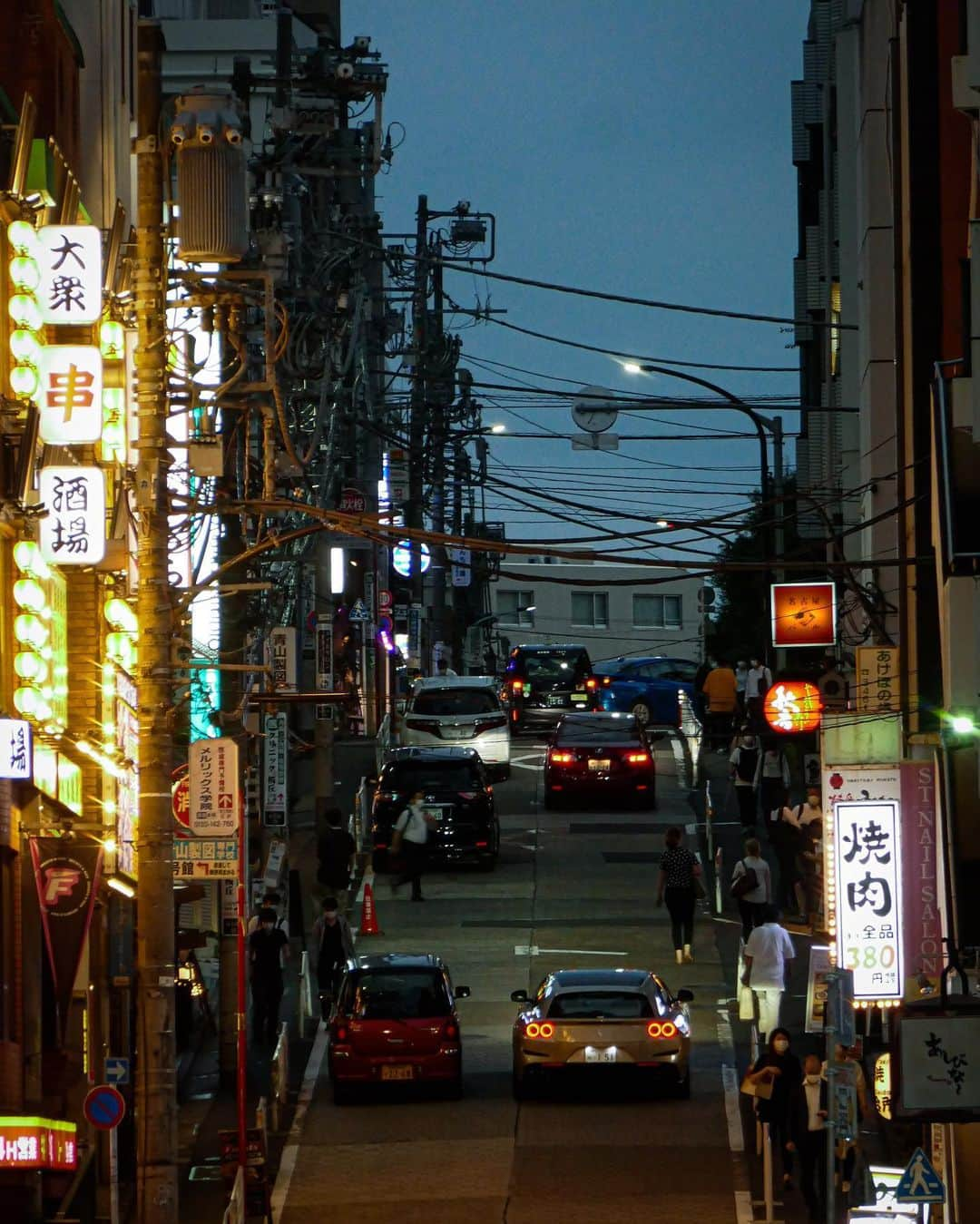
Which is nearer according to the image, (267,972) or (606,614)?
(267,972)

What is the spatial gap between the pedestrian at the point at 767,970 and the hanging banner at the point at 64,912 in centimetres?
797

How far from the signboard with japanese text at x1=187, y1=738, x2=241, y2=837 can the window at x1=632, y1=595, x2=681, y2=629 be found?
92.0m

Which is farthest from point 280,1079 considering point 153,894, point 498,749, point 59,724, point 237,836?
point 498,749

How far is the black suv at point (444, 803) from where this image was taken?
3669 centimetres

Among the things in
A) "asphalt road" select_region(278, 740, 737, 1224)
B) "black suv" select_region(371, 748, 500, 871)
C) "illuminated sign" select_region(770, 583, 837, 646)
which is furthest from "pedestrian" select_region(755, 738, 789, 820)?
"black suv" select_region(371, 748, 500, 871)

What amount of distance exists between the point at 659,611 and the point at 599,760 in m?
73.2

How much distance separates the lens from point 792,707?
3284cm

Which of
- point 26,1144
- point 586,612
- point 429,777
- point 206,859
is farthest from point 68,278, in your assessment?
point 586,612

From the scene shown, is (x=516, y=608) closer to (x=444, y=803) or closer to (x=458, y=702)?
(x=458, y=702)

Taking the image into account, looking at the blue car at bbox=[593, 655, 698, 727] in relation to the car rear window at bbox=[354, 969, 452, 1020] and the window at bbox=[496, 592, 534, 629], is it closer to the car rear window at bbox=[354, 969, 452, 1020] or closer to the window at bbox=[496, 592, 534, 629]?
the car rear window at bbox=[354, 969, 452, 1020]

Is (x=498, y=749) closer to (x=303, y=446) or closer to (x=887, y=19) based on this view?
(x=303, y=446)

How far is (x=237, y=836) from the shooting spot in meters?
22.7

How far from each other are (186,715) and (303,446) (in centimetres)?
677

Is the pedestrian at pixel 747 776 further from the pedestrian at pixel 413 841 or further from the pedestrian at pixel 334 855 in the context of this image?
the pedestrian at pixel 334 855
